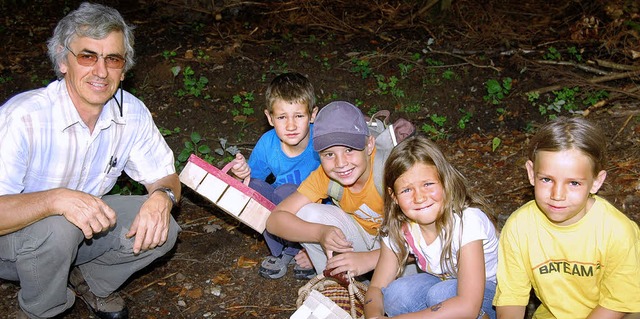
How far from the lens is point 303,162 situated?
172 inches

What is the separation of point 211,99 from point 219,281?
2505 mm

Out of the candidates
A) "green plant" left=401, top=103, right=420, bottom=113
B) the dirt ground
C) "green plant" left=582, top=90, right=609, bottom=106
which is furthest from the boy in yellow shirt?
"green plant" left=582, top=90, right=609, bottom=106

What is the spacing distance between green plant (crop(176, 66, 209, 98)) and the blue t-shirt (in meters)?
2.21

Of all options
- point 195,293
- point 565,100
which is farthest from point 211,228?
point 565,100

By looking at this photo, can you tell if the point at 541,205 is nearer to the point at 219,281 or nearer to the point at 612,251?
the point at 612,251

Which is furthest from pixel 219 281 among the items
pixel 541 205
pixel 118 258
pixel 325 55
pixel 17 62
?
pixel 17 62

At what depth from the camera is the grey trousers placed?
11.2ft

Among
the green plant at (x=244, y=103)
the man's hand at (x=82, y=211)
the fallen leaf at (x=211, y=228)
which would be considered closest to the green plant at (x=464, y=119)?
the green plant at (x=244, y=103)

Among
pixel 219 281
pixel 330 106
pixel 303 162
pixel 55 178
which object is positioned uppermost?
pixel 330 106

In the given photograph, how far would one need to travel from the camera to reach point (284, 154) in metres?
4.38

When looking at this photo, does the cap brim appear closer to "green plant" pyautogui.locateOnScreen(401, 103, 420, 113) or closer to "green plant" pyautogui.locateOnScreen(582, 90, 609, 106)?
"green plant" pyautogui.locateOnScreen(401, 103, 420, 113)

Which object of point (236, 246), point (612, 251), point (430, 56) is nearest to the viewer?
point (612, 251)

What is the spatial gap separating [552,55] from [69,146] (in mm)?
5055

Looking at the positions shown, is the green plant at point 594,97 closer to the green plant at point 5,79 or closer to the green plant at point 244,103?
the green plant at point 244,103
